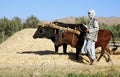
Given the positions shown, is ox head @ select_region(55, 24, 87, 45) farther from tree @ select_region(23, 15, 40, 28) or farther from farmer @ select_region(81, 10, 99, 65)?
tree @ select_region(23, 15, 40, 28)

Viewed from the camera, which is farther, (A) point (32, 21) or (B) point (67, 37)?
(A) point (32, 21)

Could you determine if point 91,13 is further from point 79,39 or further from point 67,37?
point 67,37

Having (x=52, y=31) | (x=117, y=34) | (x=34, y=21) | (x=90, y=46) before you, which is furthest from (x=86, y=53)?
(x=34, y=21)

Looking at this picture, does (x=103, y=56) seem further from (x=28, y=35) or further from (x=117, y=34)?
(x=117, y=34)

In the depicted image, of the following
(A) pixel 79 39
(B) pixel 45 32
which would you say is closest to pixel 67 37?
(A) pixel 79 39

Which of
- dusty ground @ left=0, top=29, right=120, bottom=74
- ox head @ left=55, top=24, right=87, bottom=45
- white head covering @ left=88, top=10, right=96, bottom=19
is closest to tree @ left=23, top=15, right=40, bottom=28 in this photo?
dusty ground @ left=0, top=29, right=120, bottom=74

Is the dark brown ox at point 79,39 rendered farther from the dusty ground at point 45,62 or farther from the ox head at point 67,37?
the dusty ground at point 45,62

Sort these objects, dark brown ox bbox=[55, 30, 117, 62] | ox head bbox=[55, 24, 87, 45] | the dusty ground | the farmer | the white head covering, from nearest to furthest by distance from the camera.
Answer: the dusty ground, the white head covering, the farmer, dark brown ox bbox=[55, 30, 117, 62], ox head bbox=[55, 24, 87, 45]

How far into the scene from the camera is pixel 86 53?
15.6 m

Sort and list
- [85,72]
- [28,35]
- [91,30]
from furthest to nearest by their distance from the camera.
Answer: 1. [28,35]
2. [91,30]
3. [85,72]

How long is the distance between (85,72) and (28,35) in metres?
18.6

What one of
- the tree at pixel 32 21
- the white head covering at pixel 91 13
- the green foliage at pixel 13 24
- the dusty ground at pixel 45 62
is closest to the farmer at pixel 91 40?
the white head covering at pixel 91 13

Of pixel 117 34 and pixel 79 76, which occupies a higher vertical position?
pixel 79 76

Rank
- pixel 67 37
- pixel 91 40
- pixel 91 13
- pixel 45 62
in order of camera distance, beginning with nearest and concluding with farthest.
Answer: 1. pixel 91 13
2. pixel 45 62
3. pixel 91 40
4. pixel 67 37
